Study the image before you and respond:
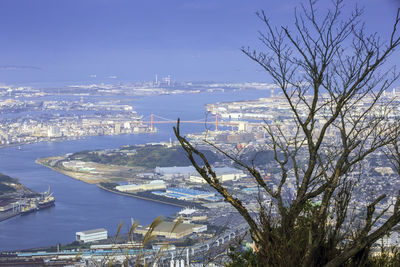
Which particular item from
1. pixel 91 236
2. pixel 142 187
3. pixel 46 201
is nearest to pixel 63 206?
pixel 46 201

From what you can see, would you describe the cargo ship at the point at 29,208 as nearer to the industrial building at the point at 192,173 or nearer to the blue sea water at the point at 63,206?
the blue sea water at the point at 63,206

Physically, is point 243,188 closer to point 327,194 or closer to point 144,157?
point 144,157

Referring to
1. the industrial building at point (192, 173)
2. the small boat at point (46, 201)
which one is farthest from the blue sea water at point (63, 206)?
the industrial building at point (192, 173)

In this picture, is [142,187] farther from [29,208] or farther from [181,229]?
[181,229]

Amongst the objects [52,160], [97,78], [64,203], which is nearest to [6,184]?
[64,203]

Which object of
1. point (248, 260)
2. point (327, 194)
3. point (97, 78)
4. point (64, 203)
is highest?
point (97, 78)

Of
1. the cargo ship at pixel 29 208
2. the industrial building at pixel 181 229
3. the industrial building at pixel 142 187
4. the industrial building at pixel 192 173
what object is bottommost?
the cargo ship at pixel 29 208
